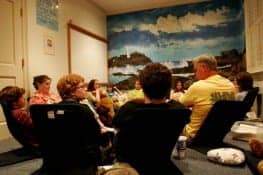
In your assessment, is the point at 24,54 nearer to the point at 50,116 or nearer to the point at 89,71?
the point at 89,71

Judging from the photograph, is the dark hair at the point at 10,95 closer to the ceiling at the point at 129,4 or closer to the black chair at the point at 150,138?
the black chair at the point at 150,138

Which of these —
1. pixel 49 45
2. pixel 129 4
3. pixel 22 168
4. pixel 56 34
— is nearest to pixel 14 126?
pixel 22 168

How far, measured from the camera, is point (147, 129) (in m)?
1.76

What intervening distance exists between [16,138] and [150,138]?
1703 millimetres

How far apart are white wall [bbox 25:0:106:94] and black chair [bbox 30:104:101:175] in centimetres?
243

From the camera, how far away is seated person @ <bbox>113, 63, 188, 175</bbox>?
178cm

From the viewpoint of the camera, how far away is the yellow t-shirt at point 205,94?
9.01ft

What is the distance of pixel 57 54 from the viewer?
4.96 meters

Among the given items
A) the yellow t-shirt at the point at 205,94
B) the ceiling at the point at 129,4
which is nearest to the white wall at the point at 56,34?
the ceiling at the point at 129,4

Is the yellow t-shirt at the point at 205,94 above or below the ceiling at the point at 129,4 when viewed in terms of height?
below

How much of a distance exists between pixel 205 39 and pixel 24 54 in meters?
4.22

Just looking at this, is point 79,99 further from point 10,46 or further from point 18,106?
point 10,46

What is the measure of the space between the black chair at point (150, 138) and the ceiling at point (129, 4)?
520 cm

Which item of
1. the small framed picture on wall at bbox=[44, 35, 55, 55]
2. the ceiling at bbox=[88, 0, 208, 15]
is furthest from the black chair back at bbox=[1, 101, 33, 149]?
the ceiling at bbox=[88, 0, 208, 15]
